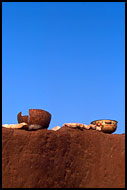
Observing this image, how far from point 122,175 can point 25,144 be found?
2555 mm

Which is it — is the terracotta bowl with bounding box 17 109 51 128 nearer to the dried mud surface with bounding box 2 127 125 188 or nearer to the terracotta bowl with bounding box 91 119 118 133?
the dried mud surface with bounding box 2 127 125 188

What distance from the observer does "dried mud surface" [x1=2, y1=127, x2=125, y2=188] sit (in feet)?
15.1

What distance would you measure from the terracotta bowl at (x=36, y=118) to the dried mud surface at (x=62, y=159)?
0.62 m

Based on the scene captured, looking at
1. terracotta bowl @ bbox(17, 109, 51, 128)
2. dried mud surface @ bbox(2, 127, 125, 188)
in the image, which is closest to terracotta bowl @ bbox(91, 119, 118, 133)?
dried mud surface @ bbox(2, 127, 125, 188)

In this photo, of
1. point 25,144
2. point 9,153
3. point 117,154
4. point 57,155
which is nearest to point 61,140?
point 57,155

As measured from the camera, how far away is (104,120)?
6.65 m

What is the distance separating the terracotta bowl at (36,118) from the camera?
5715 millimetres

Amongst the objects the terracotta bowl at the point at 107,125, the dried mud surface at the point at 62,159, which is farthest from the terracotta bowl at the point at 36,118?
the terracotta bowl at the point at 107,125

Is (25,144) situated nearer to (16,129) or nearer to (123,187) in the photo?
(16,129)

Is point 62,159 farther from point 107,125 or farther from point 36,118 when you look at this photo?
point 107,125

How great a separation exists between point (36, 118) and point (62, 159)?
1.20 meters

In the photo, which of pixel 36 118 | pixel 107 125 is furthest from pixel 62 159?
pixel 107 125

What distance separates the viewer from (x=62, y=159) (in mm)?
5062

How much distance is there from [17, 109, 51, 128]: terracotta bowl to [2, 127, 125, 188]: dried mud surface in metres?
0.62
